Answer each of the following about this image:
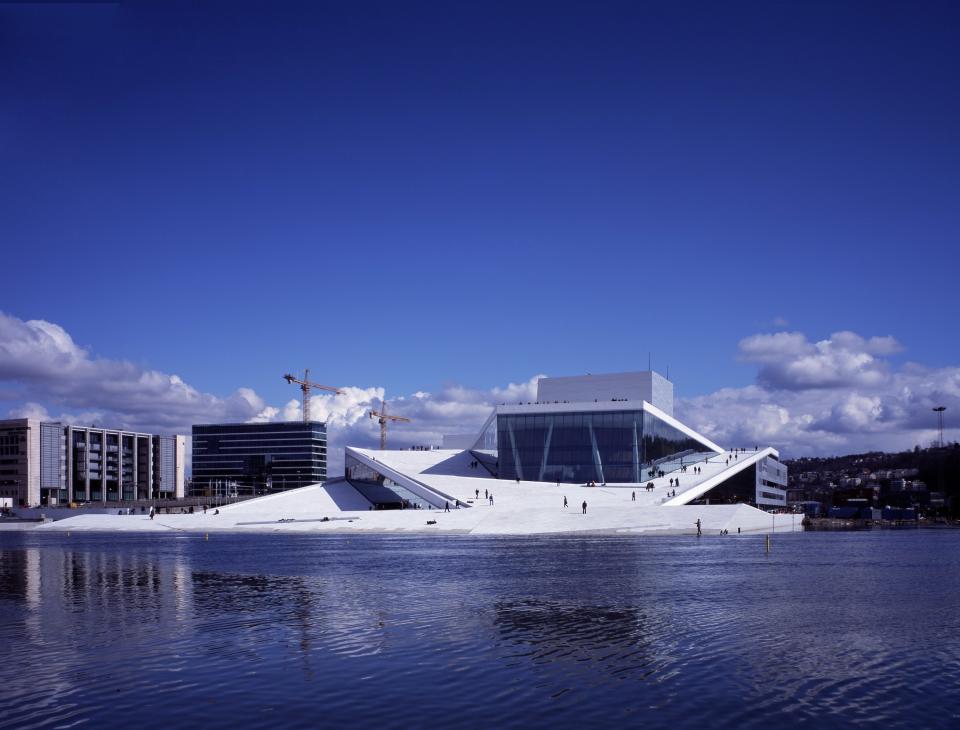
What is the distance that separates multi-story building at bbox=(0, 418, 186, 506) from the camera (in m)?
156

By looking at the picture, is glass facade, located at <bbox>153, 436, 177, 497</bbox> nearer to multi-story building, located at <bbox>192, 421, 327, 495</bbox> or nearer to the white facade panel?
multi-story building, located at <bbox>192, 421, 327, 495</bbox>

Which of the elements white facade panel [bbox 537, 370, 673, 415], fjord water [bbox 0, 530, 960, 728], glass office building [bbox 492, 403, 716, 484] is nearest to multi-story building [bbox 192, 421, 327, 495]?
white facade panel [bbox 537, 370, 673, 415]

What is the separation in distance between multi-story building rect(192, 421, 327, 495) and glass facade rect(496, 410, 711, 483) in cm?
10767

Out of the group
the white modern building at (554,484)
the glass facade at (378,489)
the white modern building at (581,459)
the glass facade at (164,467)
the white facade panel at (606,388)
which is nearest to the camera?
the white modern building at (554,484)

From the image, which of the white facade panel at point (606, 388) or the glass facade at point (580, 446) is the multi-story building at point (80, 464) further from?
the glass facade at point (580, 446)

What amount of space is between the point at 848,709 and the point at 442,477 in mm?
72462

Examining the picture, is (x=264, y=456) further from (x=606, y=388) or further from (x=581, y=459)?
(x=581, y=459)

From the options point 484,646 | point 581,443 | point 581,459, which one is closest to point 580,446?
point 581,443

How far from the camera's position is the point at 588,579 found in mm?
29188

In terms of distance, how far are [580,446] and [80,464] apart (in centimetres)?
10881

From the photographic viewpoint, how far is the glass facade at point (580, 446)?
3482 inches

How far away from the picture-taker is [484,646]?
1783cm

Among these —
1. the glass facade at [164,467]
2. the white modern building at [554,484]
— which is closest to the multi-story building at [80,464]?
the glass facade at [164,467]

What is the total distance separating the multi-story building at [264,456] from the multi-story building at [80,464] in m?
10.1
